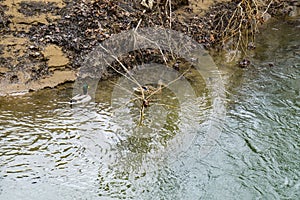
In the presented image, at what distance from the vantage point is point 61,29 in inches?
217

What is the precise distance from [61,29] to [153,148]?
103 inches

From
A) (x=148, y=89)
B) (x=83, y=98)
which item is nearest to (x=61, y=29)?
(x=83, y=98)

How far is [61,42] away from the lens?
17.6 ft

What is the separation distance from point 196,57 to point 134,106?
1.70 meters

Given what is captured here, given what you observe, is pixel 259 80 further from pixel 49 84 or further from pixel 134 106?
pixel 49 84

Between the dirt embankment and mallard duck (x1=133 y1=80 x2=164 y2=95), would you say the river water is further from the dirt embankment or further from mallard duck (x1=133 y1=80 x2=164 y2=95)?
the dirt embankment

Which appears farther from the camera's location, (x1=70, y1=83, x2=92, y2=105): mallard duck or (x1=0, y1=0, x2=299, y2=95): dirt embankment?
(x1=0, y1=0, x2=299, y2=95): dirt embankment

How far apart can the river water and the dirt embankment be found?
0.35m

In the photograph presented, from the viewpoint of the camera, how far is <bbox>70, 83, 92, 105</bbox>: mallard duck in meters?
4.55

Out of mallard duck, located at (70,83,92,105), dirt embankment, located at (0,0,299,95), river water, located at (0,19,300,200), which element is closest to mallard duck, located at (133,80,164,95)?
river water, located at (0,19,300,200)

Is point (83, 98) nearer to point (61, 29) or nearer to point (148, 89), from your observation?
point (148, 89)

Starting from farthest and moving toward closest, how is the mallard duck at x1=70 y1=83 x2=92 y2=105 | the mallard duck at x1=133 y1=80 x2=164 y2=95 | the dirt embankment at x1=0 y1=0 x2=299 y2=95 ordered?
the dirt embankment at x1=0 y1=0 x2=299 y2=95 → the mallard duck at x1=133 y1=80 x2=164 y2=95 → the mallard duck at x1=70 y1=83 x2=92 y2=105

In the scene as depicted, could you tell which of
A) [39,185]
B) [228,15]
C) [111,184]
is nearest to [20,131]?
[39,185]

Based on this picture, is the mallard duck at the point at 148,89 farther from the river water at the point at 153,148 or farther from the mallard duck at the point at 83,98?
the mallard duck at the point at 83,98
